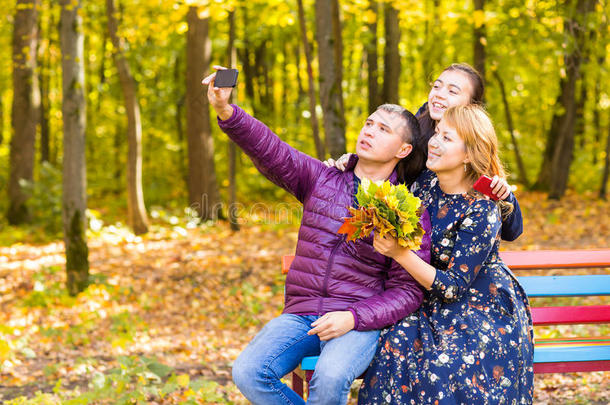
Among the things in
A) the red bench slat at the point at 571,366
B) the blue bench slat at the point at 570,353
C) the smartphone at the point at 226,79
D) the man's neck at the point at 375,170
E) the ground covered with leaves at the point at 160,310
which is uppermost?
the smartphone at the point at 226,79

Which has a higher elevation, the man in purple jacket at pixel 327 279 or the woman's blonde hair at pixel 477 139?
the woman's blonde hair at pixel 477 139

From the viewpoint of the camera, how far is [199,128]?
34.3ft

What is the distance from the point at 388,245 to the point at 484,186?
Result: 0.56 meters

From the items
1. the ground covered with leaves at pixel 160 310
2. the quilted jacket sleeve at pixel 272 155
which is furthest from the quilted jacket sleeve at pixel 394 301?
the ground covered with leaves at pixel 160 310

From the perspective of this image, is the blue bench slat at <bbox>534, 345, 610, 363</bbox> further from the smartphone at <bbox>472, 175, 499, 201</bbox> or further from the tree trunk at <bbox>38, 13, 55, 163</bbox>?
the tree trunk at <bbox>38, 13, 55, 163</bbox>

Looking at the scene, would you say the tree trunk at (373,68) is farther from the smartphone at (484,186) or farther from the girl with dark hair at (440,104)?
the smartphone at (484,186)

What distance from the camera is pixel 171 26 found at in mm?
8195

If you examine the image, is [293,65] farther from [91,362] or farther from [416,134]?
[416,134]

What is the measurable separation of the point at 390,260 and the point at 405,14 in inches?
231

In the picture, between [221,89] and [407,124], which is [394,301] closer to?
[407,124]

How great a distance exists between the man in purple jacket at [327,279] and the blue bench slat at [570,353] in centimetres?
79

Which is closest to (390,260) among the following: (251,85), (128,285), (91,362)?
(91,362)

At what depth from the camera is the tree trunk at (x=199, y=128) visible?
1018 cm

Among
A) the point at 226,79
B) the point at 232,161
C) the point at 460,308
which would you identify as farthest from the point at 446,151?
the point at 232,161
